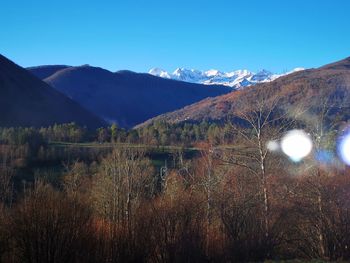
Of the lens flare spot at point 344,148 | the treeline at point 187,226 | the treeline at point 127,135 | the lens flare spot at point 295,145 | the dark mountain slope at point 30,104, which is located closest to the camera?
the treeline at point 187,226

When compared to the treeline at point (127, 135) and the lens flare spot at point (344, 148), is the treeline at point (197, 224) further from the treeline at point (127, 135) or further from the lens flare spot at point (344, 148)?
the treeline at point (127, 135)

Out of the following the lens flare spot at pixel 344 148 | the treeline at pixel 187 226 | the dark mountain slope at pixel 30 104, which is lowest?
the treeline at pixel 187 226

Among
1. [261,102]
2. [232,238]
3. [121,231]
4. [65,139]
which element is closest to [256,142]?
[261,102]

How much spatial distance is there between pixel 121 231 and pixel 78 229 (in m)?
1.58

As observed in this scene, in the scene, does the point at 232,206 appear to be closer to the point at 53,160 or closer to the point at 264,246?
the point at 264,246

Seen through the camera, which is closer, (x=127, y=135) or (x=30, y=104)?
(x=127, y=135)

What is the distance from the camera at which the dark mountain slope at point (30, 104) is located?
15312cm

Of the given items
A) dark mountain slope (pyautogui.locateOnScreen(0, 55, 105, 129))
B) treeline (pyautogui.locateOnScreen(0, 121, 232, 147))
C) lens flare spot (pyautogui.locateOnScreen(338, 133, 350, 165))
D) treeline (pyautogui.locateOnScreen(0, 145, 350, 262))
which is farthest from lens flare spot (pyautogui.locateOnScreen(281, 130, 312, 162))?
dark mountain slope (pyautogui.locateOnScreen(0, 55, 105, 129))

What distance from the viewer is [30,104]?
551 ft

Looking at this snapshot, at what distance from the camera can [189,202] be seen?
14.6 m

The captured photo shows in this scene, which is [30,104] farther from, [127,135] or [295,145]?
[295,145]

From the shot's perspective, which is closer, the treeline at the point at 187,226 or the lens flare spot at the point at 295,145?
the treeline at the point at 187,226

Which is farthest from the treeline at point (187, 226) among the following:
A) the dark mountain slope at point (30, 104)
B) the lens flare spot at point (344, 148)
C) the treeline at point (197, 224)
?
the dark mountain slope at point (30, 104)

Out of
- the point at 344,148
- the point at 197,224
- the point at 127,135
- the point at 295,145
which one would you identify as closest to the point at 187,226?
the point at 197,224
